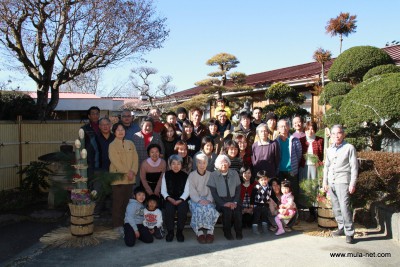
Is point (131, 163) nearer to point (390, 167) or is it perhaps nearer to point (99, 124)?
point (99, 124)

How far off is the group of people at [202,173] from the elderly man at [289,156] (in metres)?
0.02

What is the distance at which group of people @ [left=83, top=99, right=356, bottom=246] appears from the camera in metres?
5.44

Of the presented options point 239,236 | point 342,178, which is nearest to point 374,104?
point 342,178

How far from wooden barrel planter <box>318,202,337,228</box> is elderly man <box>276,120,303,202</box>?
62cm

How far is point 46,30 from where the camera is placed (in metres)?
10.0

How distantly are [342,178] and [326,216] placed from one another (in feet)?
2.35

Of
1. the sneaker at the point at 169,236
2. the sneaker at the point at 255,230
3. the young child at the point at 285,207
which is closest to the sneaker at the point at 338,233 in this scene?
the young child at the point at 285,207

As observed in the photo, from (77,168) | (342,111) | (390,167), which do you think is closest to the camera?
(77,168)

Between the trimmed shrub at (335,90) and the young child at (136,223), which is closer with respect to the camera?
the young child at (136,223)

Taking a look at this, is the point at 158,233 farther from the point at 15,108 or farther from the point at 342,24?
the point at 342,24

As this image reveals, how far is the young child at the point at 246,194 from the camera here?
5.88 m

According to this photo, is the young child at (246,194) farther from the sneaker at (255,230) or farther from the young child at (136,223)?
the young child at (136,223)

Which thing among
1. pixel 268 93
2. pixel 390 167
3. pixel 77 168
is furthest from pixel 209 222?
pixel 268 93

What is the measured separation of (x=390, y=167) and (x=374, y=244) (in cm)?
131
